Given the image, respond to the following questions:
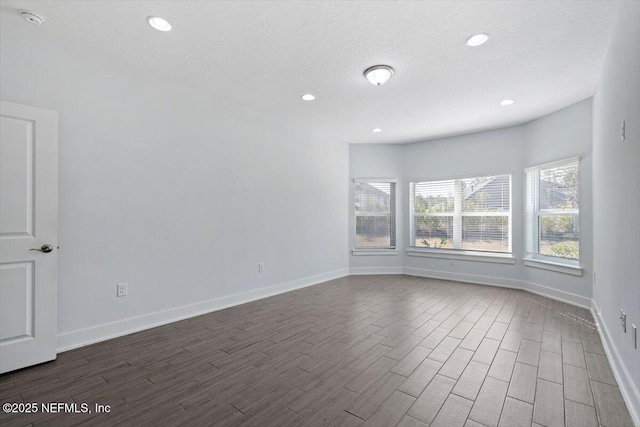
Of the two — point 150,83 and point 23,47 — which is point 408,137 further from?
point 23,47

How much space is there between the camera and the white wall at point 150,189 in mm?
2641

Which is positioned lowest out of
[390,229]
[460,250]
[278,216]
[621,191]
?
[460,250]

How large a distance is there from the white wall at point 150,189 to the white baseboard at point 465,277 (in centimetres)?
257

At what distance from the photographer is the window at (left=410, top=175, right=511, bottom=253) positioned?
516cm

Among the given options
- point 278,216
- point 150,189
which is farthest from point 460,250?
point 150,189

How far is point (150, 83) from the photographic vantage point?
3203 millimetres

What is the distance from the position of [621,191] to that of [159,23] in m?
3.70

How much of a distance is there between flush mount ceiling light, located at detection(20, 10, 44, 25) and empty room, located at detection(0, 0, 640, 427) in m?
0.11

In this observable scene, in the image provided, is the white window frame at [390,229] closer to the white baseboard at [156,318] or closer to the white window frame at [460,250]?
the white window frame at [460,250]

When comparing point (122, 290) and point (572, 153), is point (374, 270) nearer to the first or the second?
point (572, 153)

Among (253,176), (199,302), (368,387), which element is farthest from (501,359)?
(253,176)

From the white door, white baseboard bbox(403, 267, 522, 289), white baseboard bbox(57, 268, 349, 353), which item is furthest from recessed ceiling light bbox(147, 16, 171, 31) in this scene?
white baseboard bbox(403, 267, 522, 289)

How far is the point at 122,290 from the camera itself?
117 inches

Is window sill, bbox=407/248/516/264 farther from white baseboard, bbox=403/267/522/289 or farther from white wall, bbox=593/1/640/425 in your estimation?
white wall, bbox=593/1/640/425
